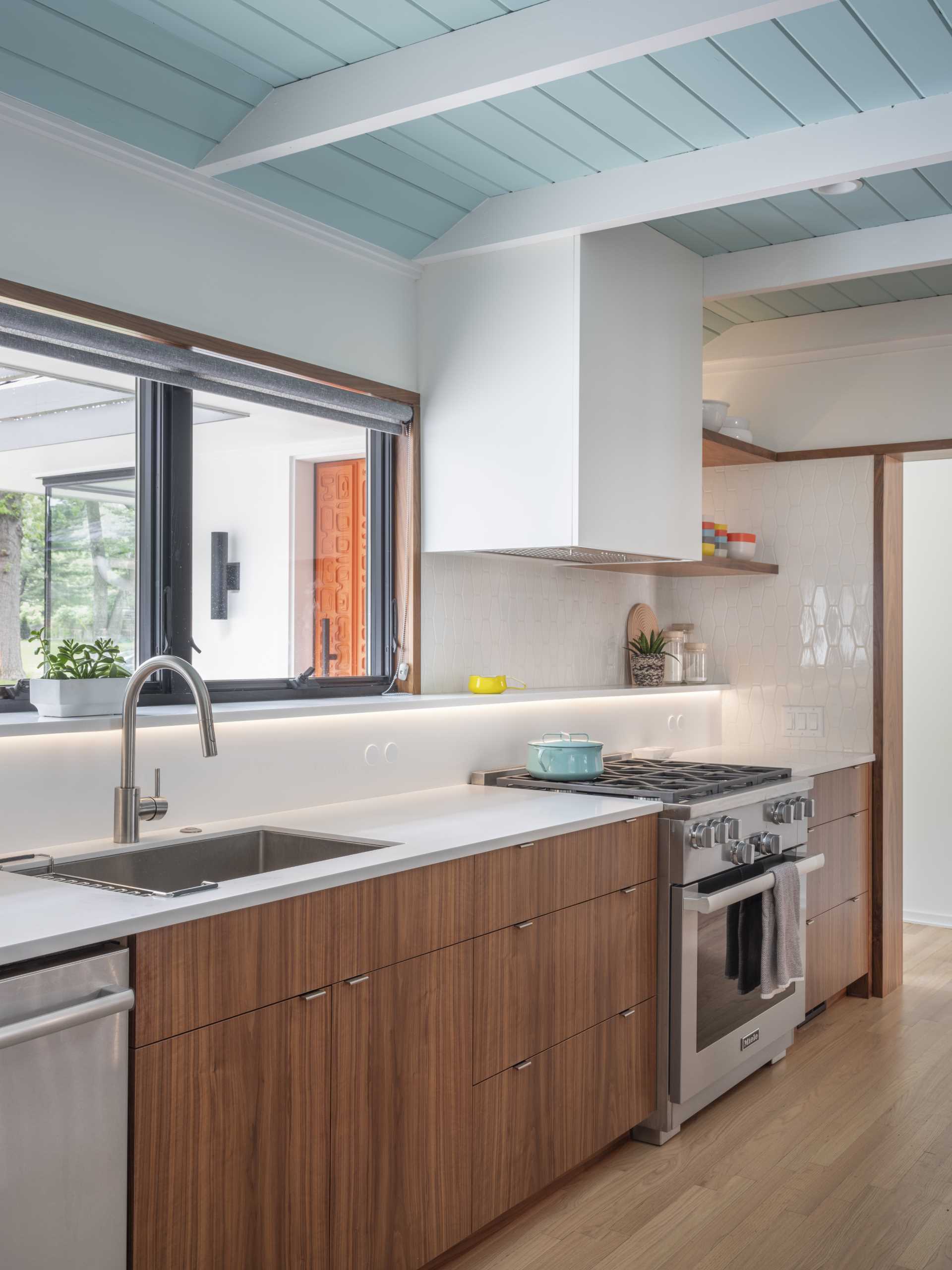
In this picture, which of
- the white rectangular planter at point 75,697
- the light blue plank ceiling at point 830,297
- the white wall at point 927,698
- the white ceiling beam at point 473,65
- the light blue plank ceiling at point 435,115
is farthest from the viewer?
the white wall at point 927,698

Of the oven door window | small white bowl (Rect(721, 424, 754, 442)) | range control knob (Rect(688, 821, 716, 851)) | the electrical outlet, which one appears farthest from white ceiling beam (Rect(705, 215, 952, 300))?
the oven door window

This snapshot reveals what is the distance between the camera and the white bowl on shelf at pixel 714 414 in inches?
172

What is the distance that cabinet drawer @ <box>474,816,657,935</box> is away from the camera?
252 centimetres

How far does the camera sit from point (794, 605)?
15.5 ft

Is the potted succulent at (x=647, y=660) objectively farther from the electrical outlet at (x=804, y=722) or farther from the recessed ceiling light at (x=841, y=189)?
the recessed ceiling light at (x=841, y=189)

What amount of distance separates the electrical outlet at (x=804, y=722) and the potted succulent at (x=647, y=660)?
582 mm

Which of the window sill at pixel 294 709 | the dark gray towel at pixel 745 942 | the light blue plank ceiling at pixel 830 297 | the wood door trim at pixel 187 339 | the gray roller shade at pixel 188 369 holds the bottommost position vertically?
the dark gray towel at pixel 745 942

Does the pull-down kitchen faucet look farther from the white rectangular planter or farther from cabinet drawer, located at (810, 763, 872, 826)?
cabinet drawer, located at (810, 763, 872, 826)

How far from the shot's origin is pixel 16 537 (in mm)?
2562

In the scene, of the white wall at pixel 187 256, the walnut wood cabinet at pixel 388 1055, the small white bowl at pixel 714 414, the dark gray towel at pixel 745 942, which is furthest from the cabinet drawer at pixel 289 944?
the small white bowl at pixel 714 414

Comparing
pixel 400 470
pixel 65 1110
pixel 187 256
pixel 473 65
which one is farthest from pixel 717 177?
pixel 65 1110

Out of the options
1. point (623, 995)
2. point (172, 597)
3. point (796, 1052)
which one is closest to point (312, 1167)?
point (623, 995)

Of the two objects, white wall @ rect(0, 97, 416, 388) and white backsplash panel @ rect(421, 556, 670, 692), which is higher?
white wall @ rect(0, 97, 416, 388)

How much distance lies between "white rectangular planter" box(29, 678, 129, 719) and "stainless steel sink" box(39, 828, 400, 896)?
1.00ft
